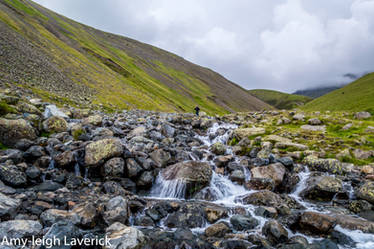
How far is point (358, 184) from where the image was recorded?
14.6 m

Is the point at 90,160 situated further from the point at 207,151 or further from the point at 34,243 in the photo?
the point at 207,151

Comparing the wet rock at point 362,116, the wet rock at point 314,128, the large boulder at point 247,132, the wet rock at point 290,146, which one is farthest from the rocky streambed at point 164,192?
the wet rock at point 362,116

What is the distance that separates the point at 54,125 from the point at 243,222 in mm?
15580

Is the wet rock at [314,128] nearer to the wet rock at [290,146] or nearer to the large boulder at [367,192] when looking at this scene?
the wet rock at [290,146]

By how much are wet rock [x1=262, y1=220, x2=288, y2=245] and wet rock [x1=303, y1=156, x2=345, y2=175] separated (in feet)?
32.3

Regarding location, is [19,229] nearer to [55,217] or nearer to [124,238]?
[55,217]

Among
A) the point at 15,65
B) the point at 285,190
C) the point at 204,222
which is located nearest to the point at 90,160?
the point at 204,222

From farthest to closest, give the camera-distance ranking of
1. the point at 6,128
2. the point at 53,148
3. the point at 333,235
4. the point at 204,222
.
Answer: the point at 53,148
the point at 6,128
the point at 204,222
the point at 333,235

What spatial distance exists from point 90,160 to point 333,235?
14.3 meters

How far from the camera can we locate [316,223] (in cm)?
1016

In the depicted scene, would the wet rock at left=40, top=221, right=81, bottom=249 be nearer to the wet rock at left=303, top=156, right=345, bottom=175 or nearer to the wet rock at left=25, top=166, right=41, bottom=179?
the wet rock at left=25, top=166, right=41, bottom=179

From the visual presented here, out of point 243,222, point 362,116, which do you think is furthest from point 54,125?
point 362,116

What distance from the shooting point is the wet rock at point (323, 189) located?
13.8 metres

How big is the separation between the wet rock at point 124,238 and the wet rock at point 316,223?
8.04m
